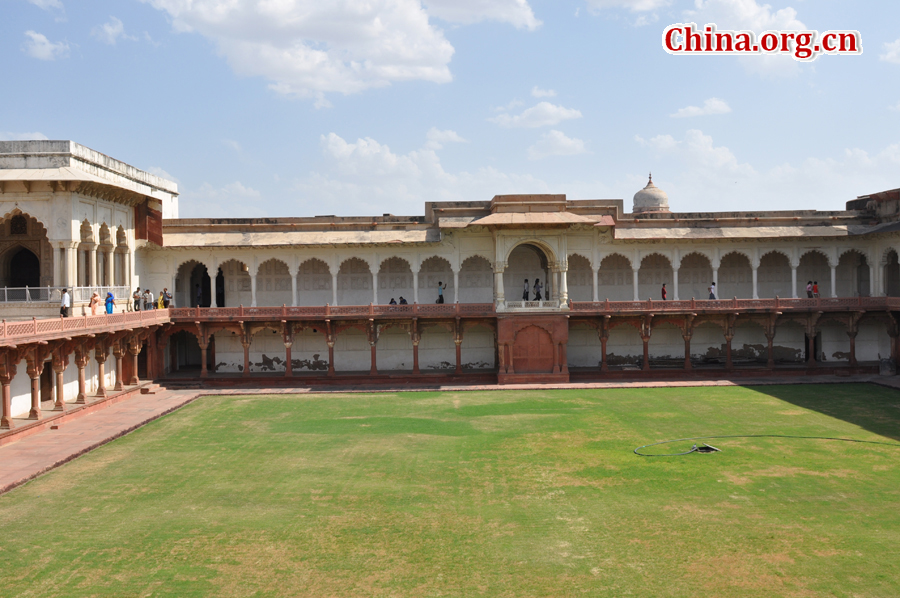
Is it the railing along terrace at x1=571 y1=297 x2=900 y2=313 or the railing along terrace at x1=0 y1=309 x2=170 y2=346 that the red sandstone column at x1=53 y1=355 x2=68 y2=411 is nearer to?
the railing along terrace at x1=0 y1=309 x2=170 y2=346

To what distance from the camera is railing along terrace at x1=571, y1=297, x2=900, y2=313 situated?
29391mm

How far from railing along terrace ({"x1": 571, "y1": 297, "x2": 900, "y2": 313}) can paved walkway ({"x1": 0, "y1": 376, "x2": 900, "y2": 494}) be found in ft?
9.68

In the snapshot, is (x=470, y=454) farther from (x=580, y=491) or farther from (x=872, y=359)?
(x=872, y=359)

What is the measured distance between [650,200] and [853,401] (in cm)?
2323

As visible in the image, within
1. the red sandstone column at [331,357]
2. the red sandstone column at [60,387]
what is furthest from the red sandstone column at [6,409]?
the red sandstone column at [331,357]

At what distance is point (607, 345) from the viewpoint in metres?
32.4

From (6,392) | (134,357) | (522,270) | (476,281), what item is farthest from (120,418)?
(522,270)

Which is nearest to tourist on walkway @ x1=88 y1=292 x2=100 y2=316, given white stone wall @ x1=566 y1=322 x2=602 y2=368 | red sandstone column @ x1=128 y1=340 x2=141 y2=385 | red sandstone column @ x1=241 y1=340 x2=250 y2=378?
red sandstone column @ x1=128 y1=340 x2=141 y2=385

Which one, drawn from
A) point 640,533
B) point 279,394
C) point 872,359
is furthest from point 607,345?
point 640,533

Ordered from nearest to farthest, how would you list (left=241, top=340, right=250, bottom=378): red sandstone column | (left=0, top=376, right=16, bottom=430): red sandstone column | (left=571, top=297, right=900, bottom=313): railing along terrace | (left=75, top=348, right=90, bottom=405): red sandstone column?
(left=0, top=376, right=16, bottom=430): red sandstone column
(left=75, top=348, right=90, bottom=405): red sandstone column
(left=571, top=297, right=900, bottom=313): railing along terrace
(left=241, top=340, right=250, bottom=378): red sandstone column

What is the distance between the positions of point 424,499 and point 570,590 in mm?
4571

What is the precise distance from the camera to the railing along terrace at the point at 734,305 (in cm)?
2939

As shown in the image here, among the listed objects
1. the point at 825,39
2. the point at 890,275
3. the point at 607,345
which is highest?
the point at 825,39

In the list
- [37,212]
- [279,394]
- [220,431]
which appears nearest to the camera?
[220,431]
